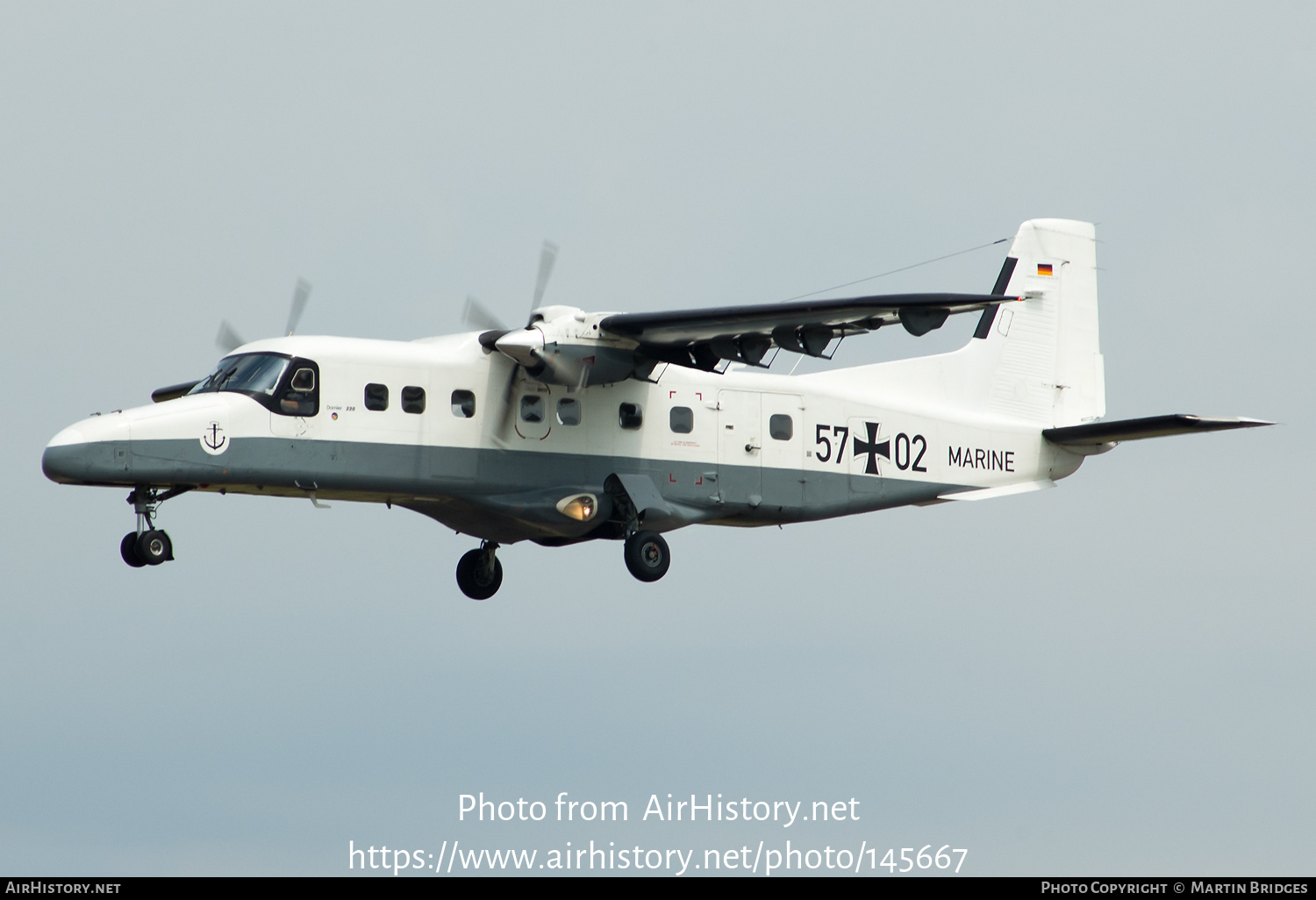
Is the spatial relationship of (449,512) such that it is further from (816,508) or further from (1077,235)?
(1077,235)

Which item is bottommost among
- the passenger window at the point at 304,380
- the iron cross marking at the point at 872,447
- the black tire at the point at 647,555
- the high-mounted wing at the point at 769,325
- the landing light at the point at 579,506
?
the black tire at the point at 647,555

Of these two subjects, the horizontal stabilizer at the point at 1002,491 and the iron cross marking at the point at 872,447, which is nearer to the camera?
the iron cross marking at the point at 872,447

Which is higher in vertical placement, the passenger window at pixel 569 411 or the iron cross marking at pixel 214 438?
the passenger window at pixel 569 411

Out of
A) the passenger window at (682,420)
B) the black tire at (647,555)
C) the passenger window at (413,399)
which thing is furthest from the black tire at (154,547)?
the passenger window at (682,420)

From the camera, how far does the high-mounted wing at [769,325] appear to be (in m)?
19.4

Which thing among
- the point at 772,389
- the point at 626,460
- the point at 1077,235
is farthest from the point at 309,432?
the point at 1077,235

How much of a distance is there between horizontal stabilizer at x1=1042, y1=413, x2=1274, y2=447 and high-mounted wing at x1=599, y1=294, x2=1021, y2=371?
11.6ft

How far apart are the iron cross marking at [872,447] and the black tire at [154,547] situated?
356 inches

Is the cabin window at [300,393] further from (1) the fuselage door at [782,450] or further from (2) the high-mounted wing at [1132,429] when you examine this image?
(2) the high-mounted wing at [1132,429]

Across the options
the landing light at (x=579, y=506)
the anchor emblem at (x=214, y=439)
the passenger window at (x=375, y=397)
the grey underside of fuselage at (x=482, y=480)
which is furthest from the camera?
the landing light at (x=579, y=506)

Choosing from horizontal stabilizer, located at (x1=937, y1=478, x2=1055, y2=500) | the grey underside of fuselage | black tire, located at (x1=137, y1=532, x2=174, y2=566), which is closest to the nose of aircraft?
the grey underside of fuselage

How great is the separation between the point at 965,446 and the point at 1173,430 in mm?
2813

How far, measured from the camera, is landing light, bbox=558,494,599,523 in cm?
2083

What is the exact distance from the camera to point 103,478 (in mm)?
18328
